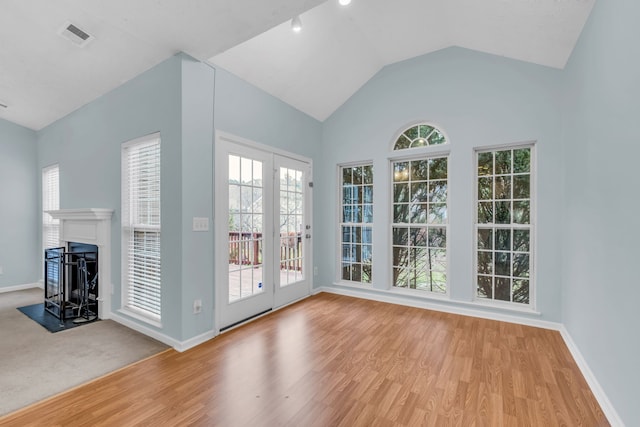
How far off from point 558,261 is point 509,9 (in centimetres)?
261

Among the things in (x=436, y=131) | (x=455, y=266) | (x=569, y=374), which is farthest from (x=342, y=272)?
(x=569, y=374)

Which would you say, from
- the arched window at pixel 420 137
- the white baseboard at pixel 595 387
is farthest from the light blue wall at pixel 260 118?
the white baseboard at pixel 595 387

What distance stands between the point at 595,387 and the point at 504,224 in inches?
72.4

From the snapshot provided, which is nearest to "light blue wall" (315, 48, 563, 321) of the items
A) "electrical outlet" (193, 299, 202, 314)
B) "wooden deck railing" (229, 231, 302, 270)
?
"wooden deck railing" (229, 231, 302, 270)

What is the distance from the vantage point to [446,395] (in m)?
1.98

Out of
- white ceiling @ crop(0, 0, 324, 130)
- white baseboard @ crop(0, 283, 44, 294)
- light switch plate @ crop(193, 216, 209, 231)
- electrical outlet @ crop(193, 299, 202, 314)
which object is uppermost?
white ceiling @ crop(0, 0, 324, 130)

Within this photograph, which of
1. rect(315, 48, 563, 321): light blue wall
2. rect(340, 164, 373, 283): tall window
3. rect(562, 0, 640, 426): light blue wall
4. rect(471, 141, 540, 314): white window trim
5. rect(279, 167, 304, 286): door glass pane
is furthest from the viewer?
rect(340, 164, 373, 283): tall window

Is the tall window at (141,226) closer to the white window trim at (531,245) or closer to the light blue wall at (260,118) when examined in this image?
the light blue wall at (260,118)

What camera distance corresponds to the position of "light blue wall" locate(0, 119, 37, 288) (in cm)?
471

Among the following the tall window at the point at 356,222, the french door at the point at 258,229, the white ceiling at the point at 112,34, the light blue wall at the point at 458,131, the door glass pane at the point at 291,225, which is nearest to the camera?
the white ceiling at the point at 112,34

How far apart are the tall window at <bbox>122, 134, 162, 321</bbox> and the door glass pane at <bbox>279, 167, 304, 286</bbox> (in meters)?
1.50

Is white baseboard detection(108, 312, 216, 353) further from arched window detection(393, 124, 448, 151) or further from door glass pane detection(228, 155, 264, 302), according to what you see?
arched window detection(393, 124, 448, 151)

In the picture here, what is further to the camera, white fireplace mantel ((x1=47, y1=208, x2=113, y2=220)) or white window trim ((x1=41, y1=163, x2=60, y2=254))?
white window trim ((x1=41, y1=163, x2=60, y2=254))

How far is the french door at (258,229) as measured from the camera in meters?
3.03
